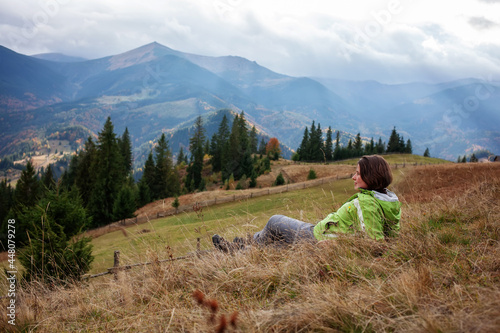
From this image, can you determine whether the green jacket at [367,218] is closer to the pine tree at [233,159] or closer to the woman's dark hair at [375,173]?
the woman's dark hair at [375,173]

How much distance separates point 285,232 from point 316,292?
182cm

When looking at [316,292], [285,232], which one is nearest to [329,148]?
[285,232]

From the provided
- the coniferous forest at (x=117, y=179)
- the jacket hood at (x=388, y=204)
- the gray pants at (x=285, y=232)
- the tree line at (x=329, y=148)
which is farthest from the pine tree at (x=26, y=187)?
the tree line at (x=329, y=148)

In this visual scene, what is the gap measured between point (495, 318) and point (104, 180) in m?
44.3

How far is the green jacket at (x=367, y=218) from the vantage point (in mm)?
3418

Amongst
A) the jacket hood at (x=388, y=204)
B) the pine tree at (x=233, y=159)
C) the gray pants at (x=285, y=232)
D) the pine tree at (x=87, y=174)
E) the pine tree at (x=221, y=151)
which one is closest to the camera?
the jacket hood at (x=388, y=204)

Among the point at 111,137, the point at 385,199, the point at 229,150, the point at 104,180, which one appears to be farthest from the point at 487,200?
the point at 229,150

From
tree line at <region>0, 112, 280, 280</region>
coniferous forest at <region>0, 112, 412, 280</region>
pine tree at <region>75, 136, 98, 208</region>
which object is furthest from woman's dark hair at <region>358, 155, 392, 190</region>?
pine tree at <region>75, 136, 98, 208</region>

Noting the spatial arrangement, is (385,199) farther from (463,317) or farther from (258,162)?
(258,162)

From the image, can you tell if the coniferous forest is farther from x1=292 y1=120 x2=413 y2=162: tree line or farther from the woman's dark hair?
the woman's dark hair

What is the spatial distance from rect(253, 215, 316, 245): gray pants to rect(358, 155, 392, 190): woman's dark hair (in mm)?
1047

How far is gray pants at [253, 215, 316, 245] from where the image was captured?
3816 mm

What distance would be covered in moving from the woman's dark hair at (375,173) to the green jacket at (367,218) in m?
0.12

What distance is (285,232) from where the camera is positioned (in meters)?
4.06
